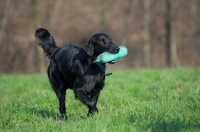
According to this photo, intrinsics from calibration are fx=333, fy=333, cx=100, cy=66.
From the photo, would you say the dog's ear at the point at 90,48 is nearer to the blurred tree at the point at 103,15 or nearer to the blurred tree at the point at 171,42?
the blurred tree at the point at 171,42

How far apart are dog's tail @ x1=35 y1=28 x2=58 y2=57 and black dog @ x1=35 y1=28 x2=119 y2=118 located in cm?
68

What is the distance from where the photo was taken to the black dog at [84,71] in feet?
18.0

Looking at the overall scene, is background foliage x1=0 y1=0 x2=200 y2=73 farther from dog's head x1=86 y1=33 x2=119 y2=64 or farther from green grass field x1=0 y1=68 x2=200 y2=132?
dog's head x1=86 y1=33 x2=119 y2=64

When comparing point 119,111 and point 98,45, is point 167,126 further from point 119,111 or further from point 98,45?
point 98,45

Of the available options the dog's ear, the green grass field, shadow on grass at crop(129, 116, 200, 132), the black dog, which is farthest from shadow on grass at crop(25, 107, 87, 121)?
shadow on grass at crop(129, 116, 200, 132)

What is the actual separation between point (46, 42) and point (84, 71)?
186cm

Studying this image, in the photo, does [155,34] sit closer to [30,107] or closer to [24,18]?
[24,18]

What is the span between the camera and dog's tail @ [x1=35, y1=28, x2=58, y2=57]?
7039 mm

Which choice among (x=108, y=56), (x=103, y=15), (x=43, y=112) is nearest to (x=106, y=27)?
(x=103, y=15)

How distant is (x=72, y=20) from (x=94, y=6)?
6.13 ft

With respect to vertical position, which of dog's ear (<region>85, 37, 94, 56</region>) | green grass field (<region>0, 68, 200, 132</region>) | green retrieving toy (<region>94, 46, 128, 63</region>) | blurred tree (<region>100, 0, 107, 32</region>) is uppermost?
blurred tree (<region>100, 0, 107, 32</region>)

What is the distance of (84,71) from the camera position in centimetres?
557

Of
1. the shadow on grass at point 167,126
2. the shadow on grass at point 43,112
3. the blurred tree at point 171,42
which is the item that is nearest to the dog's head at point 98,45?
the shadow on grass at point 43,112

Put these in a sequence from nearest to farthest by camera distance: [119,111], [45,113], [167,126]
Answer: [167,126], [119,111], [45,113]
